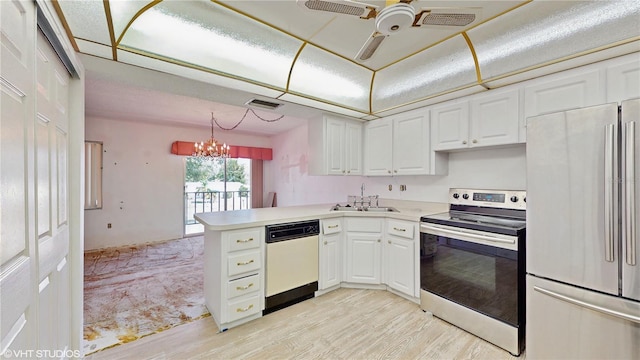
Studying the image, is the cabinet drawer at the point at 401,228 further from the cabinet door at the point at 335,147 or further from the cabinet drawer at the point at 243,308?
the cabinet drawer at the point at 243,308

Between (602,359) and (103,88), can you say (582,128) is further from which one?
(103,88)

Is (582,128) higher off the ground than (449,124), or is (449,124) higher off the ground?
(449,124)

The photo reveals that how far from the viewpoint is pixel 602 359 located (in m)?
1.37

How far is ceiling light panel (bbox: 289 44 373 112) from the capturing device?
2318mm

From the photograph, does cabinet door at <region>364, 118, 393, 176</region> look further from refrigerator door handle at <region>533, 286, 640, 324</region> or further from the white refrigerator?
refrigerator door handle at <region>533, 286, 640, 324</region>

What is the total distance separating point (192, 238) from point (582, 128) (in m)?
6.05

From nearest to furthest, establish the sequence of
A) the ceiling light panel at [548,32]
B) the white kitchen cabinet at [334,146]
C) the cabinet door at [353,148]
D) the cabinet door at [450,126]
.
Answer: the ceiling light panel at [548,32] → the cabinet door at [450,126] → the white kitchen cabinet at [334,146] → the cabinet door at [353,148]

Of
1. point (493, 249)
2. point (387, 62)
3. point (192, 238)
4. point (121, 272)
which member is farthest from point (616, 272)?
point (192, 238)

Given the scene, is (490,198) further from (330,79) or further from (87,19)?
(87,19)

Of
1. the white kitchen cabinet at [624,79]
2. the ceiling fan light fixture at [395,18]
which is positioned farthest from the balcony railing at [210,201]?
the white kitchen cabinet at [624,79]

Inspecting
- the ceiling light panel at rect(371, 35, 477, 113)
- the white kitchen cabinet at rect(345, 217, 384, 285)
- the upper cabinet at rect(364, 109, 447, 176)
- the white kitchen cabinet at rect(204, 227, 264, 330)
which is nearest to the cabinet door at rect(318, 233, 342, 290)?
the white kitchen cabinet at rect(345, 217, 384, 285)

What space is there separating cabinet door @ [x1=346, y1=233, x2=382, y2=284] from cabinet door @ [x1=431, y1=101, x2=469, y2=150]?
1236mm

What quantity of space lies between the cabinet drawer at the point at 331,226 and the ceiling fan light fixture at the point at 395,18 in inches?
75.5

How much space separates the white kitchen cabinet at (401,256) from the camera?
2498 mm
